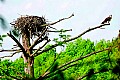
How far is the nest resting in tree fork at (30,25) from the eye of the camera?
8.96 meters

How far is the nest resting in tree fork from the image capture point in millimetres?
8961

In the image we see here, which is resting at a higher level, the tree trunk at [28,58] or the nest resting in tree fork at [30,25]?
the nest resting in tree fork at [30,25]

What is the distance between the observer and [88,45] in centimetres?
1817

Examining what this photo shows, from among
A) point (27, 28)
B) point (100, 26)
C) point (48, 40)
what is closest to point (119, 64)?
point (100, 26)

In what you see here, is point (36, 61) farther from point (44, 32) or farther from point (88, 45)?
point (44, 32)

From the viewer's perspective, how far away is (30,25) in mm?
9242

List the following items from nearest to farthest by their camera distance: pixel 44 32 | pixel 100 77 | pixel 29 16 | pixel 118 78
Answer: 1. pixel 118 78
2. pixel 44 32
3. pixel 29 16
4. pixel 100 77

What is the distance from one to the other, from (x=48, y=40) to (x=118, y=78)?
6.16 ft

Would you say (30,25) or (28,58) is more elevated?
(30,25)

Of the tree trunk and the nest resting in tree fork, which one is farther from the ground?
the nest resting in tree fork

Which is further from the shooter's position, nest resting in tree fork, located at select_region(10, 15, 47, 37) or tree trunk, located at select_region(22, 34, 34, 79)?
nest resting in tree fork, located at select_region(10, 15, 47, 37)

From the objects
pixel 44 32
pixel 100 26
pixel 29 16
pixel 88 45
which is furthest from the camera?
pixel 88 45

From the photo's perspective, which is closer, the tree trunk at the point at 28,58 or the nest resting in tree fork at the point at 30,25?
the tree trunk at the point at 28,58

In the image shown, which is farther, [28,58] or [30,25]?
[30,25]
